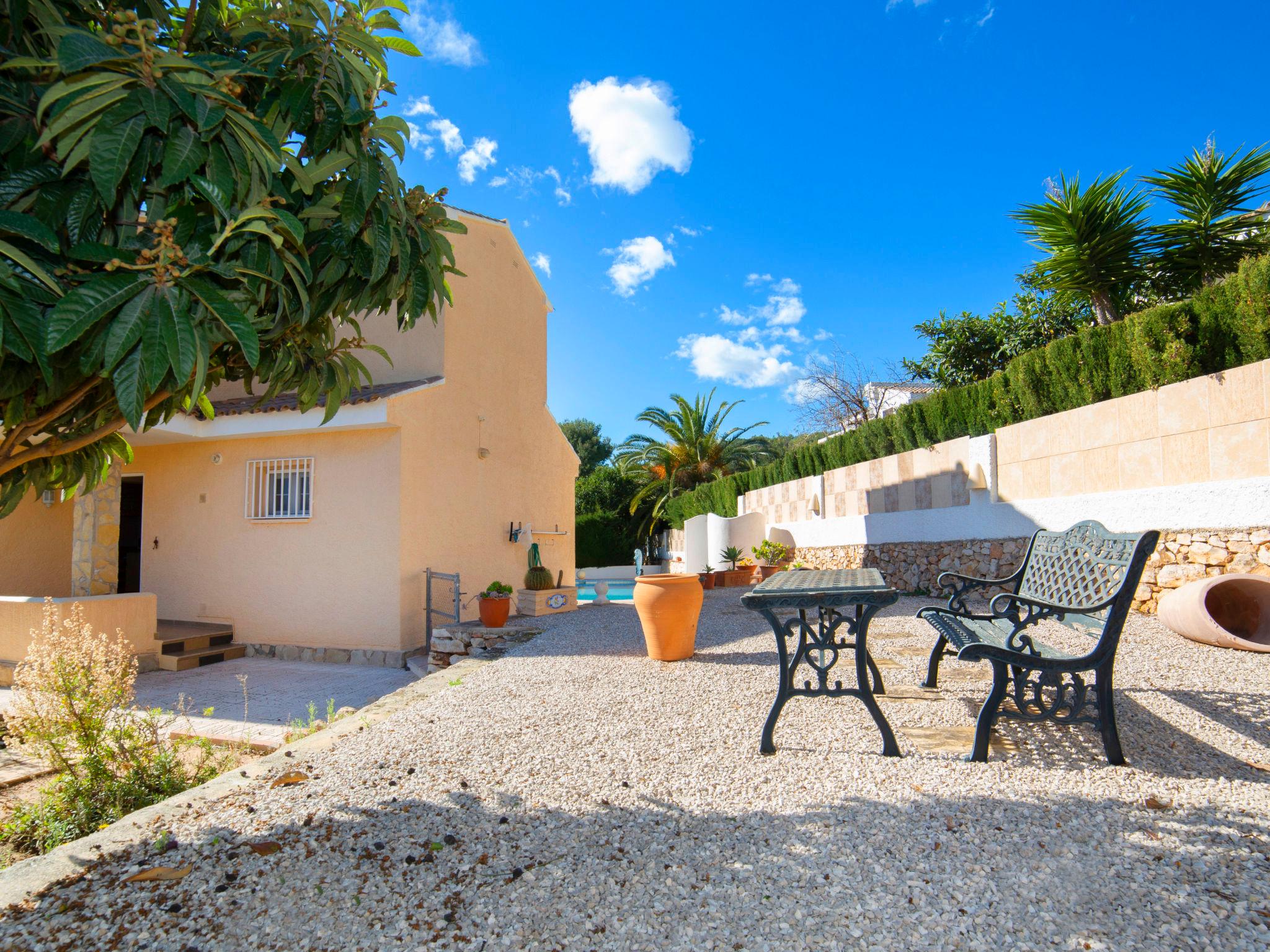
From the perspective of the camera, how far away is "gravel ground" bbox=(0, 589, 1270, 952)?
6.37 feet

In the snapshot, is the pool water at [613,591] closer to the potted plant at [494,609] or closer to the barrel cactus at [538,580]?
the barrel cactus at [538,580]

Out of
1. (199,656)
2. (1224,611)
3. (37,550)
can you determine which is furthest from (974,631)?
(37,550)

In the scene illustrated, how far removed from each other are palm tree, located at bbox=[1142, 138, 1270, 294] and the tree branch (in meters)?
11.0

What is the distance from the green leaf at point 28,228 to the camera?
1.70 m

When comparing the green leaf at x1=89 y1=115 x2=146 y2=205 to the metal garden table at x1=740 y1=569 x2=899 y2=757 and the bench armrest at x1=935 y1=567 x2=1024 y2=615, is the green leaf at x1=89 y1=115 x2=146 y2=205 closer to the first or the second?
the metal garden table at x1=740 y1=569 x2=899 y2=757

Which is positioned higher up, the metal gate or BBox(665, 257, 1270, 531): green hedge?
BBox(665, 257, 1270, 531): green hedge

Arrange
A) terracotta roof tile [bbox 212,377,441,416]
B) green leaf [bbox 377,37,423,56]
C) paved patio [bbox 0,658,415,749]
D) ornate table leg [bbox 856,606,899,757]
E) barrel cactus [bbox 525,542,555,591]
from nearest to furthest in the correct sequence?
green leaf [bbox 377,37,423,56], ornate table leg [bbox 856,606,899,757], paved patio [bbox 0,658,415,749], terracotta roof tile [bbox 212,377,441,416], barrel cactus [bbox 525,542,555,591]

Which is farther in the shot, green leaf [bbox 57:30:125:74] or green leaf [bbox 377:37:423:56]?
green leaf [bbox 377:37:423:56]

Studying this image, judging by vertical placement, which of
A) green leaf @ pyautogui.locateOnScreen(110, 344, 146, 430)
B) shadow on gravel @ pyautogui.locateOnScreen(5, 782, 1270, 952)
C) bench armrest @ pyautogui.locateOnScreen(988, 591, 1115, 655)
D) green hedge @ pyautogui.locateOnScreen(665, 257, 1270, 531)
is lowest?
shadow on gravel @ pyautogui.locateOnScreen(5, 782, 1270, 952)

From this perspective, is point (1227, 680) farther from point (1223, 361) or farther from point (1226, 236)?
point (1226, 236)

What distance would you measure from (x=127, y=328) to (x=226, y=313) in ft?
0.75

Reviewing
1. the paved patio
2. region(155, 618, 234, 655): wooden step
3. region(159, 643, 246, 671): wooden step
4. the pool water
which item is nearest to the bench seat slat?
the paved patio

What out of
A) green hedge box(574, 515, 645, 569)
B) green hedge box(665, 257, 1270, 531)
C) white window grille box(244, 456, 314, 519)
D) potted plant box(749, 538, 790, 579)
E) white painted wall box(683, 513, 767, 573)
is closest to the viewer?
green hedge box(665, 257, 1270, 531)

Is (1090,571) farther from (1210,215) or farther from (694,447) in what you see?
(694,447)
